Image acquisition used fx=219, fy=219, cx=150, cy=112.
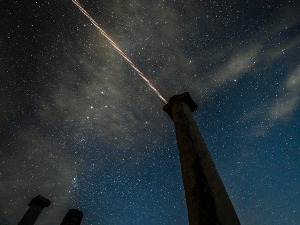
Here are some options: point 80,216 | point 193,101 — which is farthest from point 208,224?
point 80,216

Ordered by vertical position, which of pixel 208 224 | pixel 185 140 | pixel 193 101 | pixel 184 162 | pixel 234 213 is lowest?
pixel 208 224

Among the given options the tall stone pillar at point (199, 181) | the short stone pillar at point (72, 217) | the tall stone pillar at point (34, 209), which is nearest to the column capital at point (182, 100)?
the tall stone pillar at point (199, 181)

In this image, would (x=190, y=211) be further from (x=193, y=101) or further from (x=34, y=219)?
(x=34, y=219)

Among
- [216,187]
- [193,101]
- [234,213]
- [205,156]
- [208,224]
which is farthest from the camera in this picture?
[193,101]

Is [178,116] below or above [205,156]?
above

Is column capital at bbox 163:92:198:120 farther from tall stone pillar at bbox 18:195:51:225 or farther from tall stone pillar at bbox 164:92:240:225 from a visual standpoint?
tall stone pillar at bbox 18:195:51:225

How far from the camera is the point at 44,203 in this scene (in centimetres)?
907

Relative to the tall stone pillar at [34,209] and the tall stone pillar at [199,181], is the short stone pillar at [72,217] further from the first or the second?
the tall stone pillar at [199,181]

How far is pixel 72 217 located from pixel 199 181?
495 centimetres

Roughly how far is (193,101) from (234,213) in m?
2.53

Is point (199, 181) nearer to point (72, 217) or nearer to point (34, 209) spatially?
point (72, 217)

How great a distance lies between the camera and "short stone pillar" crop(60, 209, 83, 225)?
6.26 m

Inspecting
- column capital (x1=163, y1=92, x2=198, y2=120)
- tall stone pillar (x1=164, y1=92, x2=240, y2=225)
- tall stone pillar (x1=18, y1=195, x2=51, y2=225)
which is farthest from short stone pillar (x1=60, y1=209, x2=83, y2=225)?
tall stone pillar (x1=164, y1=92, x2=240, y2=225)

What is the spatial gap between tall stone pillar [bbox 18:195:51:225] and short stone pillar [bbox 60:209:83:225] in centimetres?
307
